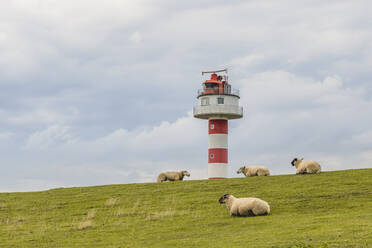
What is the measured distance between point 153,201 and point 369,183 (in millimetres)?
13716

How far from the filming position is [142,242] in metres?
21.9

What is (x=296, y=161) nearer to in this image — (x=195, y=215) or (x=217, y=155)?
(x=195, y=215)

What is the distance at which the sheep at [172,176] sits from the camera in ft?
161

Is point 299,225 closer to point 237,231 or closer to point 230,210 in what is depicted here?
point 237,231

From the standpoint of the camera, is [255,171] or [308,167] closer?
[308,167]

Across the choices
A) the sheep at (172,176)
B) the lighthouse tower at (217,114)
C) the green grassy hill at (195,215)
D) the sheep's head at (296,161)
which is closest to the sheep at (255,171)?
the sheep's head at (296,161)

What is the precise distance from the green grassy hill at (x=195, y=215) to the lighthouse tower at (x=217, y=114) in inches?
725

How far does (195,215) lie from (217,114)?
117 ft

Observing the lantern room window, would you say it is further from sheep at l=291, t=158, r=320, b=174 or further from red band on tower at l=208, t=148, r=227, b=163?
sheep at l=291, t=158, r=320, b=174

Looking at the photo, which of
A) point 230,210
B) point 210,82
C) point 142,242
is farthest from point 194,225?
point 210,82

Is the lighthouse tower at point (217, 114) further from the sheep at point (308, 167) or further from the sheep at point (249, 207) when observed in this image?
the sheep at point (249, 207)

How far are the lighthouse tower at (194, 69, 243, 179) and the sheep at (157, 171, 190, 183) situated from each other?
12.0 m

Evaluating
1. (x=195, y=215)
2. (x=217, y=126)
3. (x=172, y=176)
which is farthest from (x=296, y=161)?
(x=217, y=126)

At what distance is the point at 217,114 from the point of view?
208 ft
